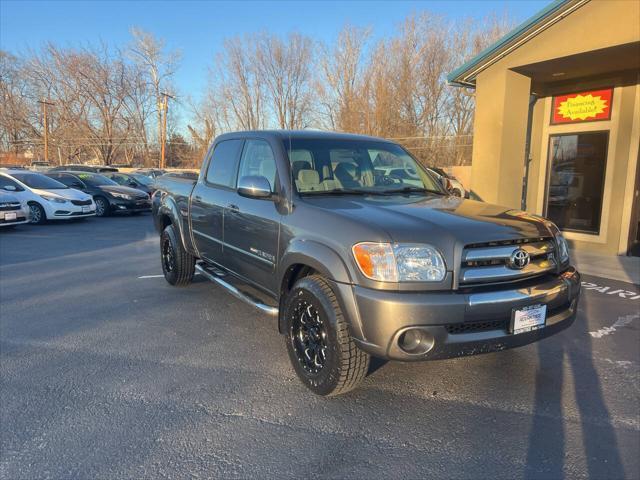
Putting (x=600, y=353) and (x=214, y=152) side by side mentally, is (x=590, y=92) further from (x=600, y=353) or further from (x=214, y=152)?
(x=214, y=152)

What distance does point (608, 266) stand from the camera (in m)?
7.84

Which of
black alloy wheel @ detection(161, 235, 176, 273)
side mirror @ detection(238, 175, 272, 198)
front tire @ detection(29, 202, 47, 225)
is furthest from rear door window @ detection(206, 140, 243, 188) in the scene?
front tire @ detection(29, 202, 47, 225)

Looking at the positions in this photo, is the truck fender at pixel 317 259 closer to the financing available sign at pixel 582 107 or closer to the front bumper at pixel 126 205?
the financing available sign at pixel 582 107

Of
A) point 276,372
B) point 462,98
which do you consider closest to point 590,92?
point 276,372

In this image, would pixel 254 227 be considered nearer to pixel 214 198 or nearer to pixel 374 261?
pixel 214 198

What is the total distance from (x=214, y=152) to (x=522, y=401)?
3.91 metres

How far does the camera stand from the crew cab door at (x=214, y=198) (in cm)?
459

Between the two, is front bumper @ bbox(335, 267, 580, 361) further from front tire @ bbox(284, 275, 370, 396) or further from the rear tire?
the rear tire

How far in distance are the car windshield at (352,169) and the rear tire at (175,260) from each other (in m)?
2.49

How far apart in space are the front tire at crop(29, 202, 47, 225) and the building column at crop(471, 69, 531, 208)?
1128 centimetres

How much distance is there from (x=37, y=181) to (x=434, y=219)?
13817mm

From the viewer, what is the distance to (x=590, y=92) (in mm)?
9070

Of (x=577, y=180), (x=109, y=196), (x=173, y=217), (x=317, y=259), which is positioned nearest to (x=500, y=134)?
(x=577, y=180)

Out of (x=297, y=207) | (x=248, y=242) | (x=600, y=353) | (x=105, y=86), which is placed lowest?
(x=600, y=353)
